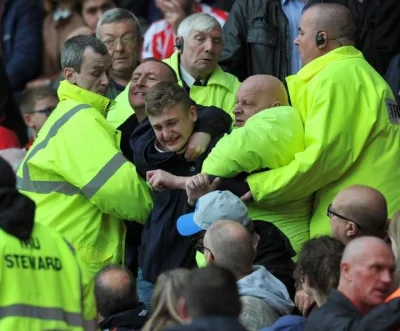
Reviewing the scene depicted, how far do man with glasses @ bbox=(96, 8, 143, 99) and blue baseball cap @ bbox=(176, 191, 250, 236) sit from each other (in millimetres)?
2473

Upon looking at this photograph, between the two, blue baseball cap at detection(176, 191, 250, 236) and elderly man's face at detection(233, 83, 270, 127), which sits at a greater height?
elderly man's face at detection(233, 83, 270, 127)

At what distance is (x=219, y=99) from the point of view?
10.4m

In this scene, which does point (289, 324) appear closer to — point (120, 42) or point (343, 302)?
point (343, 302)

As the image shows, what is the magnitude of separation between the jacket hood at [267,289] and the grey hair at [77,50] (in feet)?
7.39

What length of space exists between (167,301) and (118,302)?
1.70 metres

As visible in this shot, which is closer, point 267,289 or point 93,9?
point 267,289

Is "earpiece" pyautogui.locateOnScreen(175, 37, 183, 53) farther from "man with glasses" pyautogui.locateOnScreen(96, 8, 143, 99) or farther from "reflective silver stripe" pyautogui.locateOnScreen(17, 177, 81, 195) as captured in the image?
"reflective silver stripe" pyautogui.locateOnScreen(17, 177, 81, 195)

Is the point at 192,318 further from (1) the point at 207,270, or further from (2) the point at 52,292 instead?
(2) the point at 52,292

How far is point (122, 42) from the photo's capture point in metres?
11.1

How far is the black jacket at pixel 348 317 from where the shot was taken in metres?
7.29

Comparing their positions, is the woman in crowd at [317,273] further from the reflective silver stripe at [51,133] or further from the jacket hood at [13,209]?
the reflective silver stripe at [51,133]

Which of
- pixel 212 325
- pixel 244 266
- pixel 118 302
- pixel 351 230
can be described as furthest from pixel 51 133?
pixel 212 325

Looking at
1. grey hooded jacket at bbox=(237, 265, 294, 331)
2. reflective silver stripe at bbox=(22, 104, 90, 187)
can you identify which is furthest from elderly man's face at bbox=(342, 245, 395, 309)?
reflective silver stripe at bbox=(22, 104, 90, 187)

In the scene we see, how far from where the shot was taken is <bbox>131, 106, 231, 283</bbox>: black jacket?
930cm
